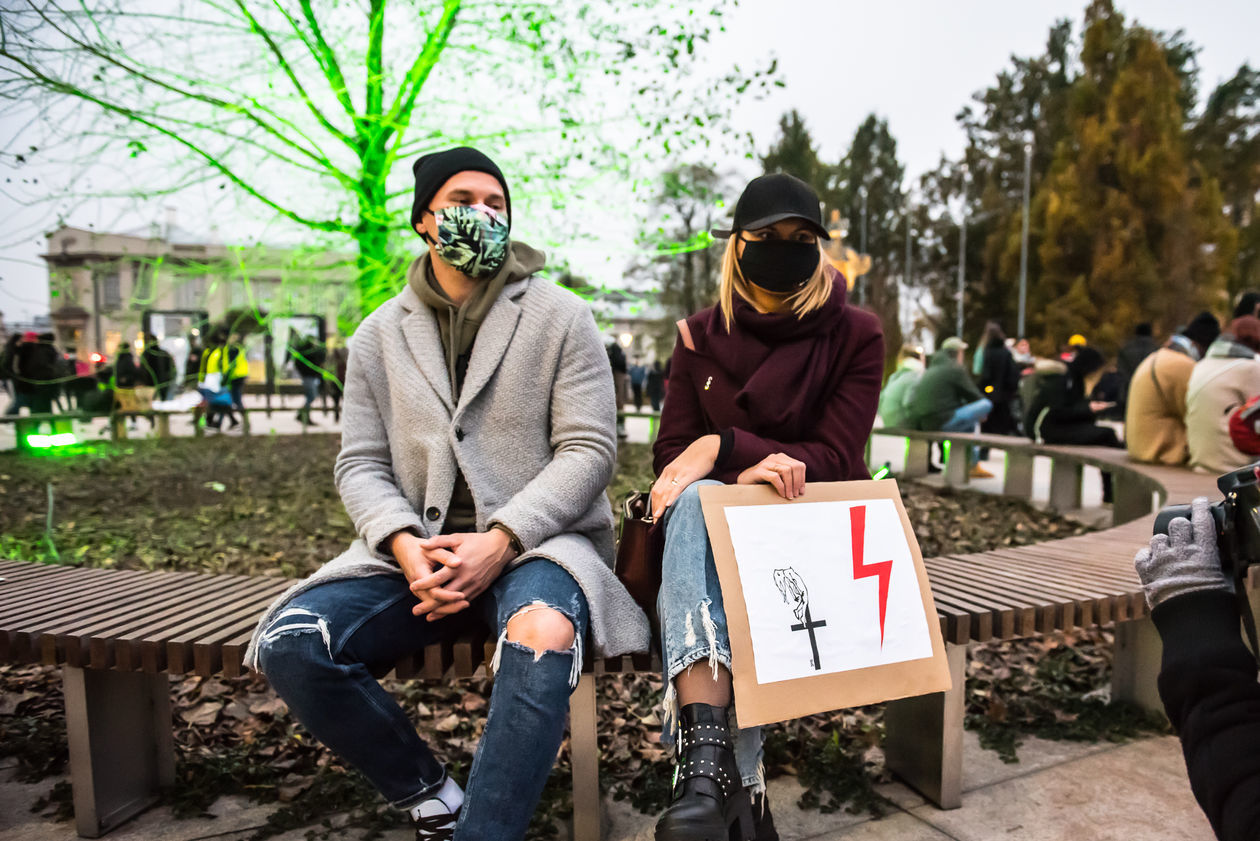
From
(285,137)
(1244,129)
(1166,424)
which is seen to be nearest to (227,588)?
(285,137)

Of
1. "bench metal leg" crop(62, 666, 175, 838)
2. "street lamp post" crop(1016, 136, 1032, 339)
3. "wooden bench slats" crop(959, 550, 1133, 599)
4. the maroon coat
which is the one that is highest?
"street lamp post" crop(1016, 136, 1032, 339)

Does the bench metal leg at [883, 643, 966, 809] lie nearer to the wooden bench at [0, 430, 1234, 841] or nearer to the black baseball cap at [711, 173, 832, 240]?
the wooden bench at [0, 430, 1234, 841]

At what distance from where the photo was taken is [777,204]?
8.14 feet

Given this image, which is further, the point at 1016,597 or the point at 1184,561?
the point at 1016,597

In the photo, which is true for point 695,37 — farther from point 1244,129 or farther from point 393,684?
point 1244,129

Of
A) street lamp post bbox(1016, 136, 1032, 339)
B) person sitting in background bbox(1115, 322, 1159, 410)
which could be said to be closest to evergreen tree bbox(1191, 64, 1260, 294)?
street lamp post bbox(1016, 136, 1032, 339)

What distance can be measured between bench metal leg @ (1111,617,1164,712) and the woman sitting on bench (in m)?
1.40

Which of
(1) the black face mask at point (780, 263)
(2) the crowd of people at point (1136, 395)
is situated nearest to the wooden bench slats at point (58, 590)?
(1) the black face mask at point (780, 263)

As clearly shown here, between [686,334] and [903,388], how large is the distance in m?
7.89

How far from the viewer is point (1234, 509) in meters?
1.15

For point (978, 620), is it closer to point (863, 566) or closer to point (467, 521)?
Answer: point (863, 566)

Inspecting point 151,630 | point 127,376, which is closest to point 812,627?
point 151,630

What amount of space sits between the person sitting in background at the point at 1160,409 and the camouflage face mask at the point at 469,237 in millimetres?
5322

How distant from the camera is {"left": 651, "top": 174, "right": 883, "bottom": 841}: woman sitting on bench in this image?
2135 millimetres
